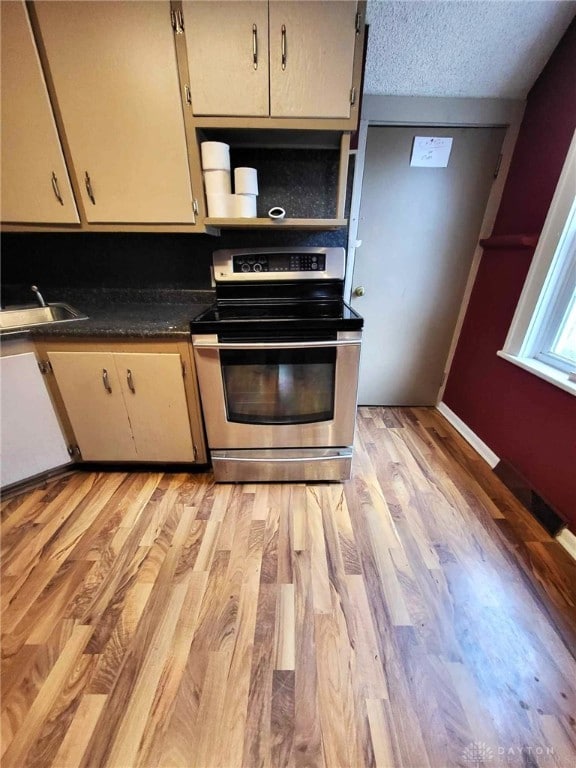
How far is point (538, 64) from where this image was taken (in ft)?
5.06

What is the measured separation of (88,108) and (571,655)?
2.84 metres

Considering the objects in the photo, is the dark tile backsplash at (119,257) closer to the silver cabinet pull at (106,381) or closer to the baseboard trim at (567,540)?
the silver cabinet pull at (106,381)

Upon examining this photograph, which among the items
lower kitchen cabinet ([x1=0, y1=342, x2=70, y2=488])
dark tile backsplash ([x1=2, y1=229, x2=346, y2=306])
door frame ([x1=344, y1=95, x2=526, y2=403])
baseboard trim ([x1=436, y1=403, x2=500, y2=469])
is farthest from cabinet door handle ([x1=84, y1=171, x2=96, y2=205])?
baseboard trim ([x1=436, y1=403, x2=500, y2=469])

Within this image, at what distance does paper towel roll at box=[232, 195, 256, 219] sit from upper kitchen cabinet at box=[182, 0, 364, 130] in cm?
29

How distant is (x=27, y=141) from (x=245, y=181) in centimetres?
100

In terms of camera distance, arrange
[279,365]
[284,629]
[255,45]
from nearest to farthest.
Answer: [284,629], [255,45], [279,365]

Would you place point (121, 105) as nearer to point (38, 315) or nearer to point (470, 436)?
point (38, 315)

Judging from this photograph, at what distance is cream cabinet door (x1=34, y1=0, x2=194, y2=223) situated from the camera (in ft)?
3.83

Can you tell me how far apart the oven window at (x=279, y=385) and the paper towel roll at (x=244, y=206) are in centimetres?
68

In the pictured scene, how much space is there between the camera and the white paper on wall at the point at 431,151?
1.80m

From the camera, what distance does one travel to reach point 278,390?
1.46 meters

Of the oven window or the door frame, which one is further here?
the door frame

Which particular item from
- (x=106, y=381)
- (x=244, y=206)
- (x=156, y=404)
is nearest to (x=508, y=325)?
(x=244, y=206)

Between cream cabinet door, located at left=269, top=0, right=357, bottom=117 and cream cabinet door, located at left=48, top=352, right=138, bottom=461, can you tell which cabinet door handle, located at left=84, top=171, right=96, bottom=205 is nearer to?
cream cabinet door, located at left=48, top=352, right=138, bottom=461
